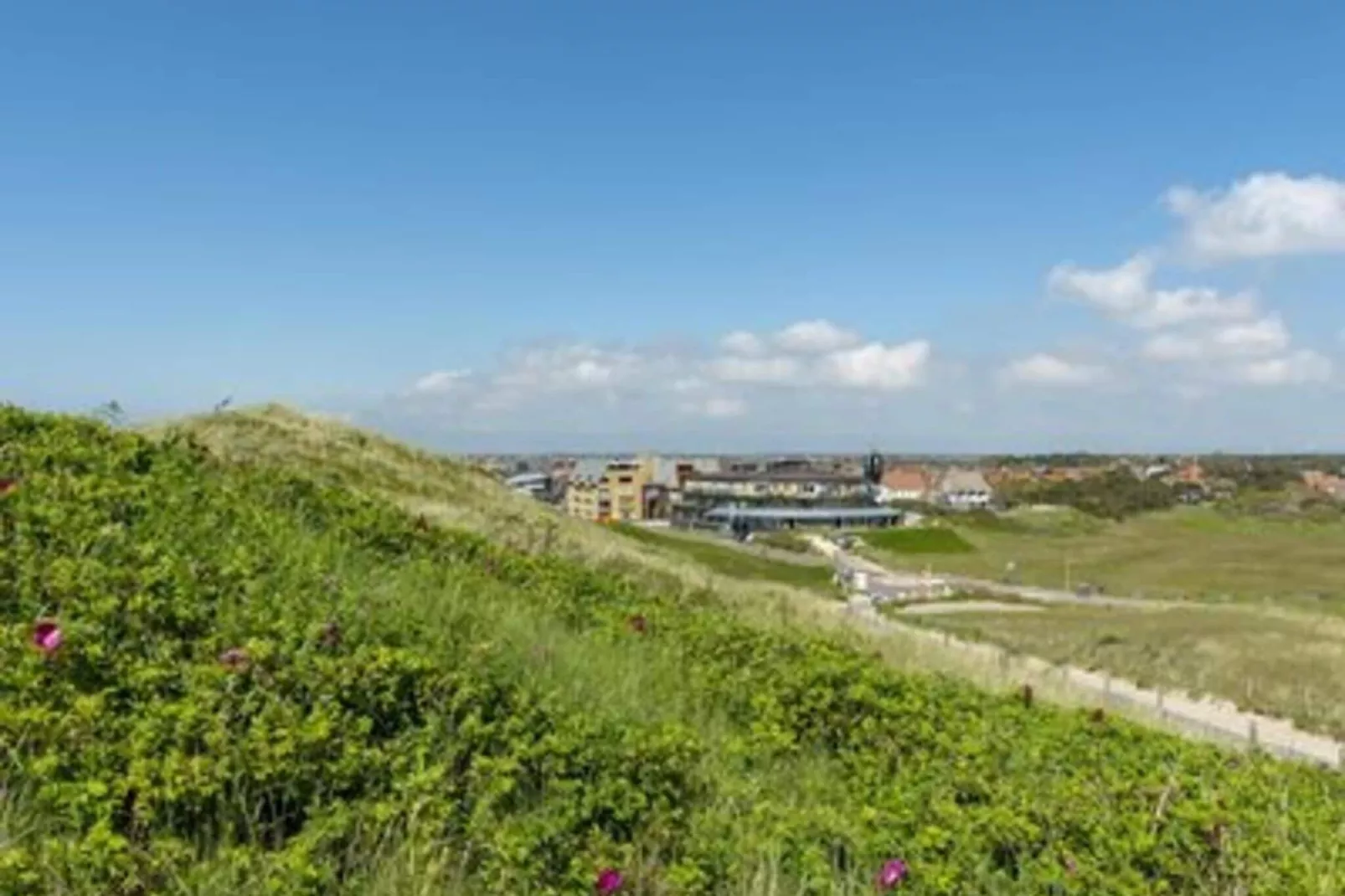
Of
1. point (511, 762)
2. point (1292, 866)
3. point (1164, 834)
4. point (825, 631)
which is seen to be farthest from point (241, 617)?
point (825, 631)

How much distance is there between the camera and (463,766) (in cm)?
425

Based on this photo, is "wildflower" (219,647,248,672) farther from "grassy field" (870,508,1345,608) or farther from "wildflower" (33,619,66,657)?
"grassy field" (870,508,1345,608)

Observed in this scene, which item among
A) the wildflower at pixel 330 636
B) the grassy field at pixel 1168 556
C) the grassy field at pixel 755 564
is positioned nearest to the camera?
the wildflower at pixel 330 636

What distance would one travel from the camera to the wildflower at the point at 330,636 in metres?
4.80

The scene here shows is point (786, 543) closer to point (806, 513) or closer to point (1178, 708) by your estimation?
point (806, 513)

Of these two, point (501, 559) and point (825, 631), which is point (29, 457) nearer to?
point (501, 559)

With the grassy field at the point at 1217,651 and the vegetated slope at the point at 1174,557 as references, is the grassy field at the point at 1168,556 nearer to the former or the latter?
the vegetated slope at the point at 1174,557

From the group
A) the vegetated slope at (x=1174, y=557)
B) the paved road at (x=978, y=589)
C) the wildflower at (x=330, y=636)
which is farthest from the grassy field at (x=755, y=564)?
the wildflower at (x=330, y=636)

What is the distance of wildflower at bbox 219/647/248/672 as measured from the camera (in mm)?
4163

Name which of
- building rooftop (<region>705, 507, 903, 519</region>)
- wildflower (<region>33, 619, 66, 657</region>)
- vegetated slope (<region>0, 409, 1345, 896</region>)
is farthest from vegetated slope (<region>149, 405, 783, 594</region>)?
building rooftop (<region>705, 507, 903, 519</region>)

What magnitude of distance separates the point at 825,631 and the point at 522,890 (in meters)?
12.2

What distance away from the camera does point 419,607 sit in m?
6.84

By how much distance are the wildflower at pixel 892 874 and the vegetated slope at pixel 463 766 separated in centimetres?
7

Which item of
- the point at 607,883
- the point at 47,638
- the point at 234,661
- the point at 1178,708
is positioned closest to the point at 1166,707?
the point at 1178,708
